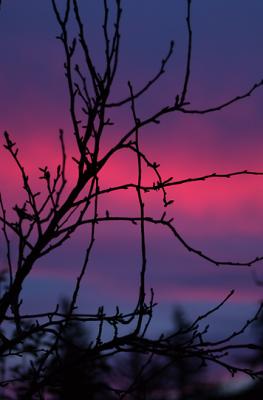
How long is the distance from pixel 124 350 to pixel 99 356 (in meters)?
0.17

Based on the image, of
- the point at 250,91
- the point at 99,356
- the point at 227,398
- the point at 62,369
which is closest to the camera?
the point at 99,356

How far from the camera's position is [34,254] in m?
3.43

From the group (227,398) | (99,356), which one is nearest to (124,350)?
(99,356)

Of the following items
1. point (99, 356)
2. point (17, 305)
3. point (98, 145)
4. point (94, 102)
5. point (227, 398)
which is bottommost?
point (99, 356)

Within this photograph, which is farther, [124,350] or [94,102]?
[94,102]

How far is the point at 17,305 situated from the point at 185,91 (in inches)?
58.6

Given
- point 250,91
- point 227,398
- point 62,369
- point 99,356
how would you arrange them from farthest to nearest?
point 227,398, point 250,91, point 62,369, point 99,356

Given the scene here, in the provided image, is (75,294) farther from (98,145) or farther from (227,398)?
(227,398)

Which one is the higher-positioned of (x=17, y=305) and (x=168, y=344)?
(x=17, y=305)

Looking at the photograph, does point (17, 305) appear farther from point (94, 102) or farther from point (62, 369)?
point (94, 102)

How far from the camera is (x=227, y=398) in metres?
36.3

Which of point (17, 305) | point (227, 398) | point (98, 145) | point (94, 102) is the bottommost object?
point (17, 305)

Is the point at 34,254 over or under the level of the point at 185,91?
under

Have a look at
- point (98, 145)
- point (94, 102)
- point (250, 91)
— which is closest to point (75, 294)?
point (98, 145)
